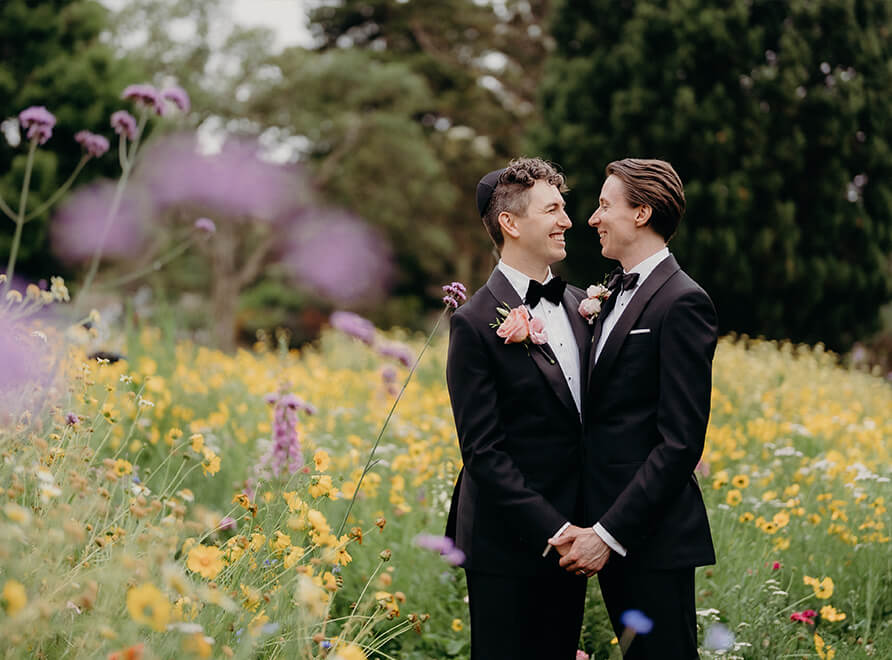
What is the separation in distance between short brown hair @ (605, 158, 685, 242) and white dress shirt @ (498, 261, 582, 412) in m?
0.34

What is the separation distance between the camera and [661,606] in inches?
83.2

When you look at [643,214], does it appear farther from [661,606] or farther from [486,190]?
[661,606]

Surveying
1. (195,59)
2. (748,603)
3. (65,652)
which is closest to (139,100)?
(65,652)

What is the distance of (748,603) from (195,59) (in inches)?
694

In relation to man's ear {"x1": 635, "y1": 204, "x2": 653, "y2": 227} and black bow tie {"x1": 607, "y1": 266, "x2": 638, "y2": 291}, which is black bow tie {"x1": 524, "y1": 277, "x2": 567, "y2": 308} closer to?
black bow tie {"x1": 607, "y1": 266, "x2": 638, "y2": 291}

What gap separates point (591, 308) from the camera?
2.37 m

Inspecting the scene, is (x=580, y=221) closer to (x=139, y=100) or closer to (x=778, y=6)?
(x=778, y=6)

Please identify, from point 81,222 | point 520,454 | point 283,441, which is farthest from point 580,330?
point 81,222

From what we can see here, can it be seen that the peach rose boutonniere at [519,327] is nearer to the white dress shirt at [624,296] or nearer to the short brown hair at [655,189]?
the white dress shirt at [624,296]

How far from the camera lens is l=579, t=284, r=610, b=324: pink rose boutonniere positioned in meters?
2.36

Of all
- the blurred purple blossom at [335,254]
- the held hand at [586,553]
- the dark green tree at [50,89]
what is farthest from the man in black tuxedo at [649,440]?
the blurred purple blossom at [335,254]

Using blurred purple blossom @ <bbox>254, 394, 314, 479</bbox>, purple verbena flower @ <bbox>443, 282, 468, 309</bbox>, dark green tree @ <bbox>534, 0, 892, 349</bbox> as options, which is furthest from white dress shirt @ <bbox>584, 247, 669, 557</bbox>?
dark green tree @ <bbox>534, 0, 892, 349</bbox>

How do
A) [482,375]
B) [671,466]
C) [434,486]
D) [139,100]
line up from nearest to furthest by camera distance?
[671,466]
[482,375]
[434,486]
[139,100]

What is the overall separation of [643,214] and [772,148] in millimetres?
9160
